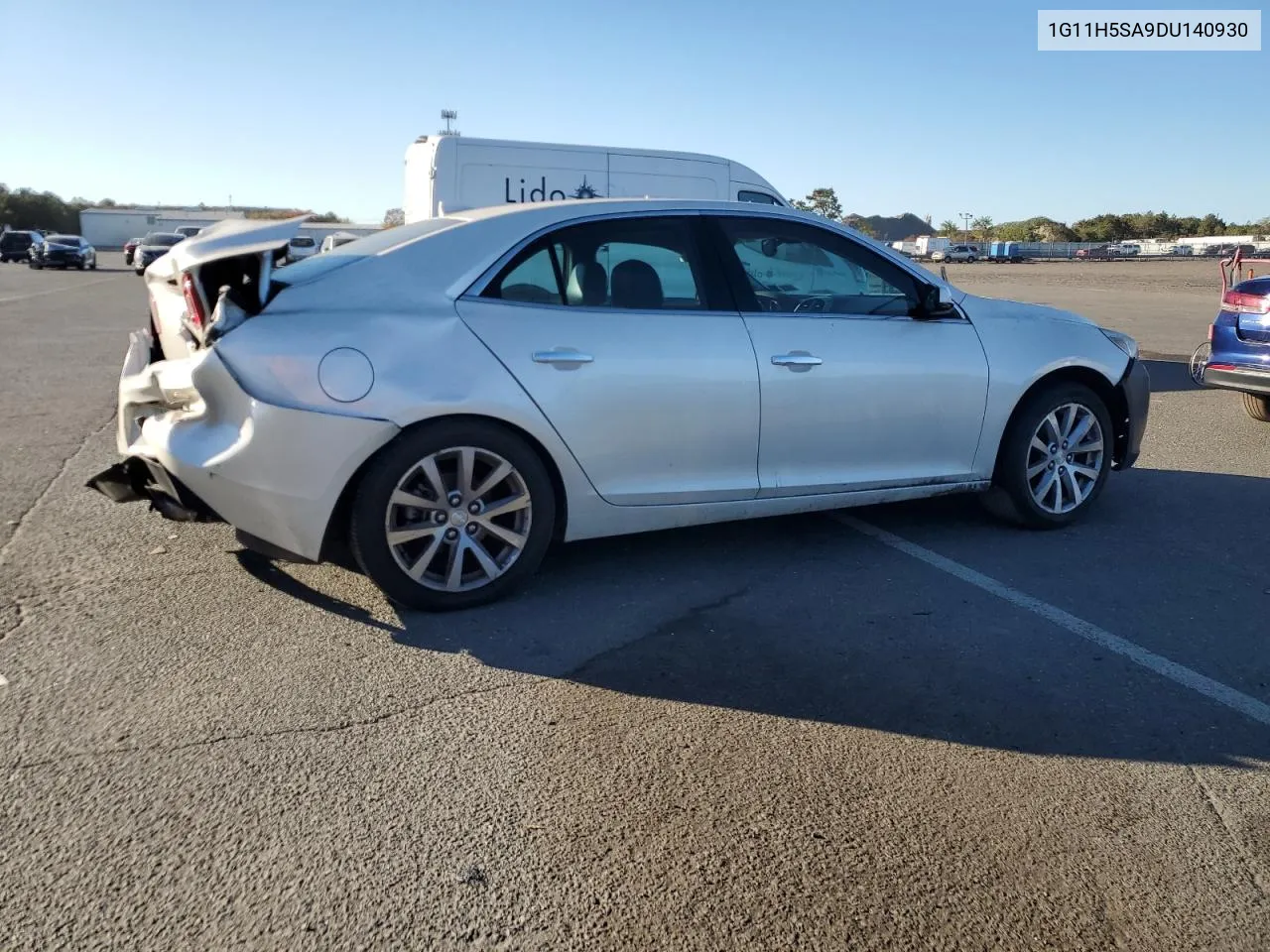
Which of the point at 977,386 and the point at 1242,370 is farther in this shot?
the point at 1242,370

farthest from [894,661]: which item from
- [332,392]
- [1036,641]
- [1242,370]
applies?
[1242,370]

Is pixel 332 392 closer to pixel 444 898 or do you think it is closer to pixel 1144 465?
pixel 444 898

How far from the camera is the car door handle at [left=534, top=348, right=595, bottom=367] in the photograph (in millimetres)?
4363

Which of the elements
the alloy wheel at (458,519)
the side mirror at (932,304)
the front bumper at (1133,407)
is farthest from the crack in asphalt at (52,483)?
the front bumper at (1133,407)

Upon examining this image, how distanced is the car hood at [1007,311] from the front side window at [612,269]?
1.60m

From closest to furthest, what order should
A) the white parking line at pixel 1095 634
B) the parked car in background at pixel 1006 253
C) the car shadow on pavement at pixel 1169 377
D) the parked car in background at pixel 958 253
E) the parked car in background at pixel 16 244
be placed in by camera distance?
1. the white parking line at pixel 1095 634
2. the car shadow on pavement at pixel 1169 377
3. the parked car in background at pixel 16 244
4. the parked car in background at pixel 958 253
5. the parked car in background at pixel 1006 253

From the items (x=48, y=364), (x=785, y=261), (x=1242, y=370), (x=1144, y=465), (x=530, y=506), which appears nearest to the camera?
(x=530, y=506)

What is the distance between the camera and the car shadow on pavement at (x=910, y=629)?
11.6ft

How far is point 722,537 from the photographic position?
5.50m

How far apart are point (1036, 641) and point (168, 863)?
3.10 m

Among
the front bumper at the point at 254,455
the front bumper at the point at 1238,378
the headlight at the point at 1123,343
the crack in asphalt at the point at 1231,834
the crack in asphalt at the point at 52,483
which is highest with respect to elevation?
the headlight at the point at 1123,343

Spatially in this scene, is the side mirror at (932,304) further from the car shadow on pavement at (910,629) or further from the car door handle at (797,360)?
the car shadow on pavement at (910,629)

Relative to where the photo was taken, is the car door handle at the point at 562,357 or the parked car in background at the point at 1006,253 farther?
the parked car in background at the point at 1006,253

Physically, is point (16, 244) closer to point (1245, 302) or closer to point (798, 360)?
point (1245, 302)
